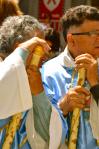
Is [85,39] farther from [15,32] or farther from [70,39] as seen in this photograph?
[15,32]

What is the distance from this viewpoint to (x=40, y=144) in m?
2.64

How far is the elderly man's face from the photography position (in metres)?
2.79

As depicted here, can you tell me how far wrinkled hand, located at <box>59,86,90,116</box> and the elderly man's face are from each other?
0.76 ft

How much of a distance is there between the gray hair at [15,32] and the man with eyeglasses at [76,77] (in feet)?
0.72

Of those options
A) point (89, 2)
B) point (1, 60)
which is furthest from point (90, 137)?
point (89, 2)

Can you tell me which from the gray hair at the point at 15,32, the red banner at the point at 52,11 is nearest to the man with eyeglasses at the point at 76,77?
the gray hair at the point at 15,32

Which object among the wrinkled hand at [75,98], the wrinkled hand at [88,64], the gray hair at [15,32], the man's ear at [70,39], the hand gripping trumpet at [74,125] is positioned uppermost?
the gray hair at [15,32]

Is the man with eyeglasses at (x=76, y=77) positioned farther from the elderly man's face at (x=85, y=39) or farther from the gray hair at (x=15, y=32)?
the gray hair at (x=15, y=32)

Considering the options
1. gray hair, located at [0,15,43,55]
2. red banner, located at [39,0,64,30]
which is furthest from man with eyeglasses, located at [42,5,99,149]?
red banner, located at [39,0,64,30]

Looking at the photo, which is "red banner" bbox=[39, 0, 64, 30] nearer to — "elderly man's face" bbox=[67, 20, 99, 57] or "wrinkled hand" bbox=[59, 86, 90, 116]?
"elderly man's face" bbox=[67, 20, 99, 57]

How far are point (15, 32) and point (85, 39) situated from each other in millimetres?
375

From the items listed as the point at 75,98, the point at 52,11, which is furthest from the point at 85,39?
the point at 52,11

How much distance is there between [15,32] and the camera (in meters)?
2.78

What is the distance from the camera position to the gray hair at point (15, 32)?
9.09 ft
